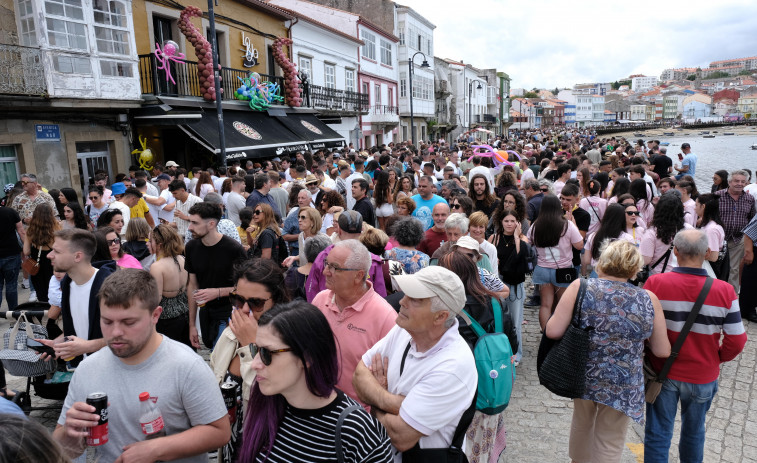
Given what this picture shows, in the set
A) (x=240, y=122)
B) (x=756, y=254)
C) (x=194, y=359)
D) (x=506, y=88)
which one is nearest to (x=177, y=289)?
(x=194, y=359)

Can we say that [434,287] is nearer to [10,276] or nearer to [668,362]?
[668,362]

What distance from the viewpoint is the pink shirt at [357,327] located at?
2875mm

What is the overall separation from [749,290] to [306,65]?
20.9 m

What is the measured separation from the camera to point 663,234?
16.0 ft

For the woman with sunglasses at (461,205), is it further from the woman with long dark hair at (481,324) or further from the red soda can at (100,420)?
the red soda can at (100,420)

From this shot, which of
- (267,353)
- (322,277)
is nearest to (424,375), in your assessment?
(267,353)

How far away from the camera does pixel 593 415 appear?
3.20 m

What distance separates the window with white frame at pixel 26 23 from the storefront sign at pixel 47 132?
179 centimetres

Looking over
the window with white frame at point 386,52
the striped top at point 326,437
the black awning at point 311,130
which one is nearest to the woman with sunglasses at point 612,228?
the striped top at point 326,437

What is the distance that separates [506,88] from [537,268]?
9317 cm

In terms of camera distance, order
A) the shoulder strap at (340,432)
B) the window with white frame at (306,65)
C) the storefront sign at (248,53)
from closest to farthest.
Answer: the shoulder strap at (340,432)
the storefront sign at (248,53)
the window with white frame at (306,65)

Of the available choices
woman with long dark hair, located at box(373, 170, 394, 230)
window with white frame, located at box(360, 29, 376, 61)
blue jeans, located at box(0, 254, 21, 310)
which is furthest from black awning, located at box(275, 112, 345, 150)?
blue jeans, located at box(0, 254, 21, 310)

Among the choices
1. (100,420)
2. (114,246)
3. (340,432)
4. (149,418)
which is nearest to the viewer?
(340,432)

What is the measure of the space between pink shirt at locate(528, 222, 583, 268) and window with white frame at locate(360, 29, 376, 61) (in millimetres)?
26896
